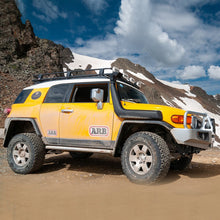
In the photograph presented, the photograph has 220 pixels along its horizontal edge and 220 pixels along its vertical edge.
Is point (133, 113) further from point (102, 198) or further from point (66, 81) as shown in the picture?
point (66, 81)

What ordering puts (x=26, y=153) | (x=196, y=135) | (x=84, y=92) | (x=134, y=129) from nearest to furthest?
(x=196, y=135), (x=134, y=129), (x=26, y=153), (x=84, y=92)

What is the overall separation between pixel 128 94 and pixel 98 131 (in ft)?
3.98

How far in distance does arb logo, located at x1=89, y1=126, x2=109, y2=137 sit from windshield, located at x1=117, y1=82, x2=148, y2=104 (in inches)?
29.3

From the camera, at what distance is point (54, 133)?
4.65 meters

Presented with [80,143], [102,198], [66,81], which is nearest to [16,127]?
[66,81]

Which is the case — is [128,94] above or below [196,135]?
above

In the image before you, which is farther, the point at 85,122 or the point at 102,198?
the point at 85,122

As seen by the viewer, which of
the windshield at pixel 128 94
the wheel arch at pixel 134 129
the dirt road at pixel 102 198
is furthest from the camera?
the windshield at pixel 128 94

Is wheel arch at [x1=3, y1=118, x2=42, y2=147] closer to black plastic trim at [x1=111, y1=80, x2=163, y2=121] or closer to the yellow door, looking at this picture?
the yellow door

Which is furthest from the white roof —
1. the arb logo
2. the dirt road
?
the dirt road

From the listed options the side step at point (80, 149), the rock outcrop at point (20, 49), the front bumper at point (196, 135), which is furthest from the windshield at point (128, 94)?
the rock outcrop at point (20, 49)

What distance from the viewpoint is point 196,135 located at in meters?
3.54

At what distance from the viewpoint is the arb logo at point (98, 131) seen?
4.12 metres

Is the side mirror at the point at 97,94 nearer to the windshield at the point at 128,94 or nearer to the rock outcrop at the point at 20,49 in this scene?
the windshield at the point at 128,94
